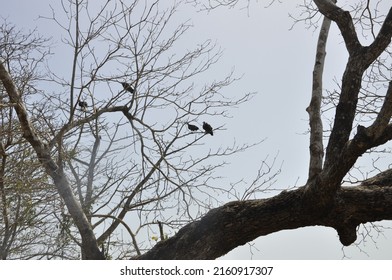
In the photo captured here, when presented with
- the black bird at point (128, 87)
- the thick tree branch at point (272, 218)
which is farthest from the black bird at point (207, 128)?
the thick tree branch at point (272, 218)

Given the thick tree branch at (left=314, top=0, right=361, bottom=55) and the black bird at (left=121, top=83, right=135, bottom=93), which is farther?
the black bird at (left=121, top=83, right=135, bottom=93)

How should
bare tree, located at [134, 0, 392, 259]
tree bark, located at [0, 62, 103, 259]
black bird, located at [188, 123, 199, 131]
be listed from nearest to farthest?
1. bare tree, located at [134, 0, 392, 259]
2. tree bark, located at [0, 62, 103, 259]
3. black bird, located at [188, 123, 199, 131]

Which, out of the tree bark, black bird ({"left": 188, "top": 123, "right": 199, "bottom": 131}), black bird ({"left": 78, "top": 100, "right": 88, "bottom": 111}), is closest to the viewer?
the tree bark

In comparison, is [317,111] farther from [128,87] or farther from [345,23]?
[128,87]

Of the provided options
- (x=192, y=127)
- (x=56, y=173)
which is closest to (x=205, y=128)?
(x=192, y=127)

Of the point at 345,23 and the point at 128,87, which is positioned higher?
the point at 128,87

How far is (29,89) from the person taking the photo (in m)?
5.44

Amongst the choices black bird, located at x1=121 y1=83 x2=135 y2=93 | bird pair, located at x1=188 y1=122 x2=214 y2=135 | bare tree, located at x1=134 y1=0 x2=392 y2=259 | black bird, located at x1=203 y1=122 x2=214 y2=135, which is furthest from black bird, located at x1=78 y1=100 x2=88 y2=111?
bare tree, located at x1=134 y1=0 x2=392 y2=259

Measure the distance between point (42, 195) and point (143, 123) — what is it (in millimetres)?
1328

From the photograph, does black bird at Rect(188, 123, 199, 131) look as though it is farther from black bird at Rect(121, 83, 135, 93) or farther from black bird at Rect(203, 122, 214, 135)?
black bird at Rect(121, 83, 135, 93)

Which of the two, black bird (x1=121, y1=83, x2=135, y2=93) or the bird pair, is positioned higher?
black bird (x1=121, y1=83, x2=135, y2=93)

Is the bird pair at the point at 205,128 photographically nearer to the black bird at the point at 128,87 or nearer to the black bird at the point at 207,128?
the black bird at the point at 207,128
